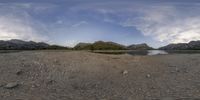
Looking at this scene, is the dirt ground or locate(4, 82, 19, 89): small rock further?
locate(4, 82, 19, 89): small rock

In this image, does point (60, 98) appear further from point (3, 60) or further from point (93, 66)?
point (3, 60)

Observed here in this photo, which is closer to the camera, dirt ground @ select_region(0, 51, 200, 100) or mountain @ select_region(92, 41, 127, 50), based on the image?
dirt ground @ select_region(0, 51, 200, 100)

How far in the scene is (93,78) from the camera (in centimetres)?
1411

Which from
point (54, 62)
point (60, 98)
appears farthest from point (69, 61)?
point (60, 98)

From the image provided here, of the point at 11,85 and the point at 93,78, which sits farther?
the point at 93,78

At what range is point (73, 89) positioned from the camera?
42.7 feet

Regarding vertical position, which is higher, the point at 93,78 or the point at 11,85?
the point at 93,78

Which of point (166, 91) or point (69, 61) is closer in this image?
point (166, 91)

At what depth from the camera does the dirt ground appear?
12.5m

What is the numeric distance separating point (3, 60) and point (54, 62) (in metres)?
2.25

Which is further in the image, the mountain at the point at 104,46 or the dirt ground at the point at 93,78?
the mountain at the point at 104,46

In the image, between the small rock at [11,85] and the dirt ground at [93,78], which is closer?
the dirt ground at [93,78]

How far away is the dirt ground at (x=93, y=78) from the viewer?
41.1 feet

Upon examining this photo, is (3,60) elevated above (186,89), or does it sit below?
above
